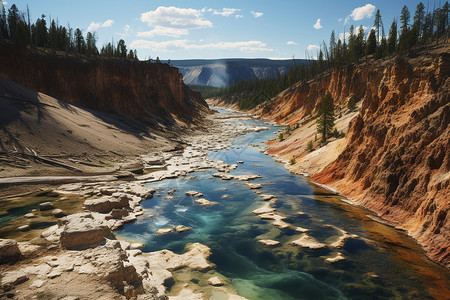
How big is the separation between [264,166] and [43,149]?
24652 mm

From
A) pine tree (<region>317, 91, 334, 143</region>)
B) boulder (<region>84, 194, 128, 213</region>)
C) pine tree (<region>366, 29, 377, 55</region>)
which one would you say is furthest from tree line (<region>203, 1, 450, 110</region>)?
boulder (<region>84, 194, 128, 213</region>)

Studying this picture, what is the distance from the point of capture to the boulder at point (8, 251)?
443 inches

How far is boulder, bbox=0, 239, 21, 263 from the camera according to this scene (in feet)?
36.9

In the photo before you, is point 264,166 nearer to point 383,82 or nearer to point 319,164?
point 319,164

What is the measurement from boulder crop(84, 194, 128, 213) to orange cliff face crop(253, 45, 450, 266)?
1809 centimetres

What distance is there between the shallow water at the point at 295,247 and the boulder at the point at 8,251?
6.02m

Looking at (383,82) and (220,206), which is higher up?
(383,82)

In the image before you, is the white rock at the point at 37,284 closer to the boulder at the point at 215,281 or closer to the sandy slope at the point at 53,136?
Answer: the boulder at the point at 215,281

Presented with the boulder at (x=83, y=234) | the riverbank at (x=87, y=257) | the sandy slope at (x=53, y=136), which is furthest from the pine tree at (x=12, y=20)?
the boulder at (x=83, y=234)

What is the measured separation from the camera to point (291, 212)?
21062mm

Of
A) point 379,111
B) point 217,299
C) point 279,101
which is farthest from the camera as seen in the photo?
point 279,101

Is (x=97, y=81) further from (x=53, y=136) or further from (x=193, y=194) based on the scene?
(x=193, y=194)

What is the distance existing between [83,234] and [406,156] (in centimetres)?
2020

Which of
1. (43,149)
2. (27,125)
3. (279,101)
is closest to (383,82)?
(43,149)
